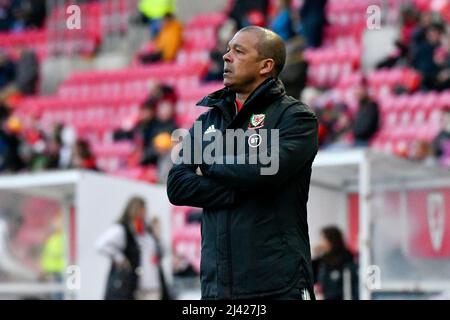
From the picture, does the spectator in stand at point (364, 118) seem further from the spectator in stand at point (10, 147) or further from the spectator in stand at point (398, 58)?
the spectator in stand at point (10, 147)

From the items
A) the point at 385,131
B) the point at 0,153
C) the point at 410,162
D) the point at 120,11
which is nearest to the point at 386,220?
the point at 410,162

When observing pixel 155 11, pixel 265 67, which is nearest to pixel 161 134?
pixel 155 11

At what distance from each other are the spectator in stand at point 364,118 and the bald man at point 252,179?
369 inches

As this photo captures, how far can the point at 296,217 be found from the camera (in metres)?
4.68

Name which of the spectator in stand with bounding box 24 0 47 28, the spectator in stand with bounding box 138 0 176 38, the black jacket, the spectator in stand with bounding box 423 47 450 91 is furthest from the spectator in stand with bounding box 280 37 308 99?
the black jacket

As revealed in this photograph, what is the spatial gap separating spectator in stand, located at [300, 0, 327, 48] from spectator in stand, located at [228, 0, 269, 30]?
586mm

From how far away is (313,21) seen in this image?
665 inches

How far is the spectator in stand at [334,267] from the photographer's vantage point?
10656 mm

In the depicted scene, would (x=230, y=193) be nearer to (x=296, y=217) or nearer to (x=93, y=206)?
(x=296, y=217)

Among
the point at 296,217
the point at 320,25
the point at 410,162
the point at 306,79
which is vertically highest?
the point at 320,25

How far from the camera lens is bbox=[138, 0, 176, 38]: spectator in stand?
1973 centimetres

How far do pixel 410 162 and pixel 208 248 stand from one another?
266 inches

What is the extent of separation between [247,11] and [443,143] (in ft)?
16.8
